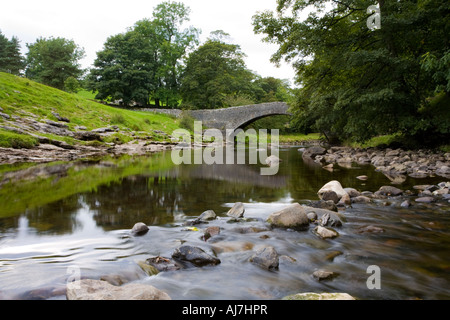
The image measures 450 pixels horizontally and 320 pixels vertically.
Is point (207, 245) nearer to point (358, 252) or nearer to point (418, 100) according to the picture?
point (358, 252)

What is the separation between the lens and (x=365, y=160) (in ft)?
44.9

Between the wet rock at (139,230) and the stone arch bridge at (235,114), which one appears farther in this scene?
the stone arch bridge at (235,114)

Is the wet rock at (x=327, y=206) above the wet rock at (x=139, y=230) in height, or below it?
above

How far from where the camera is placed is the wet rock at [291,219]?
163 inches

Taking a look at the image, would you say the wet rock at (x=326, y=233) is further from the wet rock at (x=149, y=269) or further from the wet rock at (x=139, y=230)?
the wet rock at (x=139, y=230)

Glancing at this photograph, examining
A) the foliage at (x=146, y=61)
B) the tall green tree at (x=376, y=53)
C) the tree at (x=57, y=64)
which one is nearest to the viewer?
the tall green tree at (x=376, y=53)

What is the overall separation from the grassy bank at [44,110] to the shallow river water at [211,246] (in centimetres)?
1101

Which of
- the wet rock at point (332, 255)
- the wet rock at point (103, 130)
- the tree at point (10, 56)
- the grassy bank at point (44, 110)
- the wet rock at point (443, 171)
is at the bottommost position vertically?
the wet rock at point (332, 255)

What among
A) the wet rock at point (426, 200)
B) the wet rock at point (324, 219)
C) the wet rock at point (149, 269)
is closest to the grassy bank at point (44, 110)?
the wet rock at point (149, 269)

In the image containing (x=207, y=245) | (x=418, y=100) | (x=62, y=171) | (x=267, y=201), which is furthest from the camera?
(x=418, y=100)

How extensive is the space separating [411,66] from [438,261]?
38.2ft

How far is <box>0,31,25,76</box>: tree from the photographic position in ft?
183
